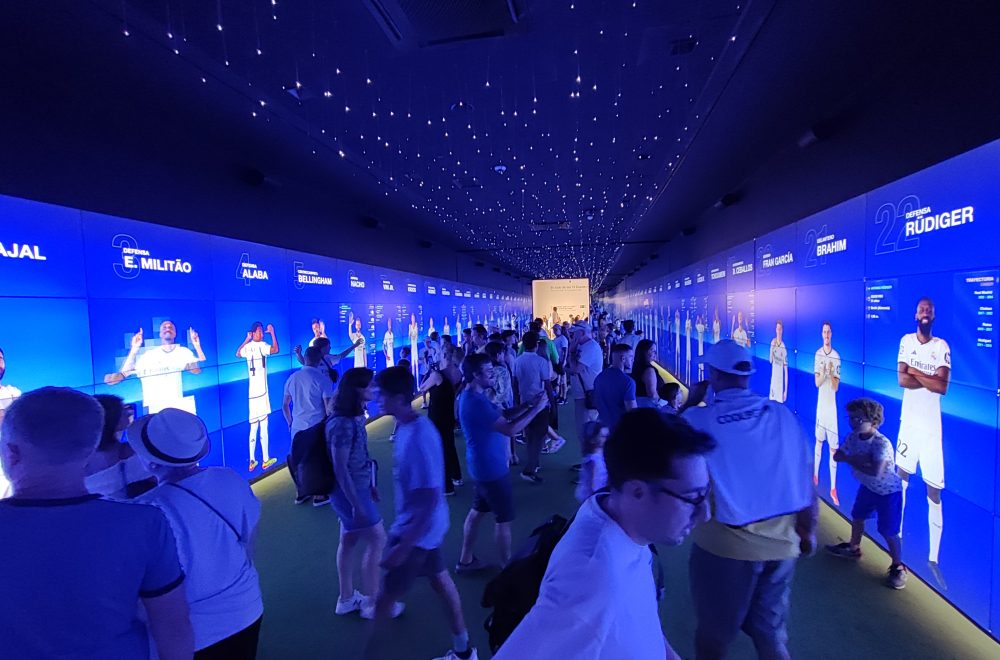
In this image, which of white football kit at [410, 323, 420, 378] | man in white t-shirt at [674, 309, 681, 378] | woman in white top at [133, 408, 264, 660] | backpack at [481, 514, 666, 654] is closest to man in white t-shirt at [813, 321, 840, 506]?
backpack at [481, 514, 666, 654]

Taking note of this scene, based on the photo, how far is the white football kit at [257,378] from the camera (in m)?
5.99

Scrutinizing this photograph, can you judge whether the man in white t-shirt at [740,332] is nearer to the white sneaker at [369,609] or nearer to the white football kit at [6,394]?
the white sneaker at [369,609]

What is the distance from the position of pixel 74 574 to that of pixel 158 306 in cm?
443

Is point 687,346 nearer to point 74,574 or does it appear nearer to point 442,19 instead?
point 442,19

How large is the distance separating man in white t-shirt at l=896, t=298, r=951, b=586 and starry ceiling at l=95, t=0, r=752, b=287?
2649mm

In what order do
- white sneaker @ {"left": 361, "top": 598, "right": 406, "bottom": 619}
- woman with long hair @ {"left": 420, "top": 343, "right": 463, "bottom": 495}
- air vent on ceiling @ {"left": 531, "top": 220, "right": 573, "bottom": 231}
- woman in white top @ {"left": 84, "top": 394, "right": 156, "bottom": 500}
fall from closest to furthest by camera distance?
1. woman in white top @ {"left": 84, "top": 394, "right": 156, "bottom": 500}
2. white sneaker @ {"left": 361, "top": 598, "right": 406, "bottom": 619}
3. woman with long hair @ {"left": 420, "top": 343, "right": 463, "bottom": 495}
4. air vent on ceiling @ {"left": 531, "top": 220, "right": 573, "bottom": 231}

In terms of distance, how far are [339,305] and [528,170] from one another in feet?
13.6

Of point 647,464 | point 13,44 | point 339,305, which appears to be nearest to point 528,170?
point 339,305

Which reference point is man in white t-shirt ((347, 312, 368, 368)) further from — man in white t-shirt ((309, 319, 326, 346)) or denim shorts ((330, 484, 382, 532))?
denim shorts ((330, 484, 382, 532))

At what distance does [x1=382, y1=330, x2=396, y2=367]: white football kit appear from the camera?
33.0 ft

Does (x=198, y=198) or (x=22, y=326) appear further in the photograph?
(x=198, y=198)

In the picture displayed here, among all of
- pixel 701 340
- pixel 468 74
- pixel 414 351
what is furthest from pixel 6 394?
pixel 701 340

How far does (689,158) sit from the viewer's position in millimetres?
6551

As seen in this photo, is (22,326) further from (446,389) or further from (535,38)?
(535,38)
